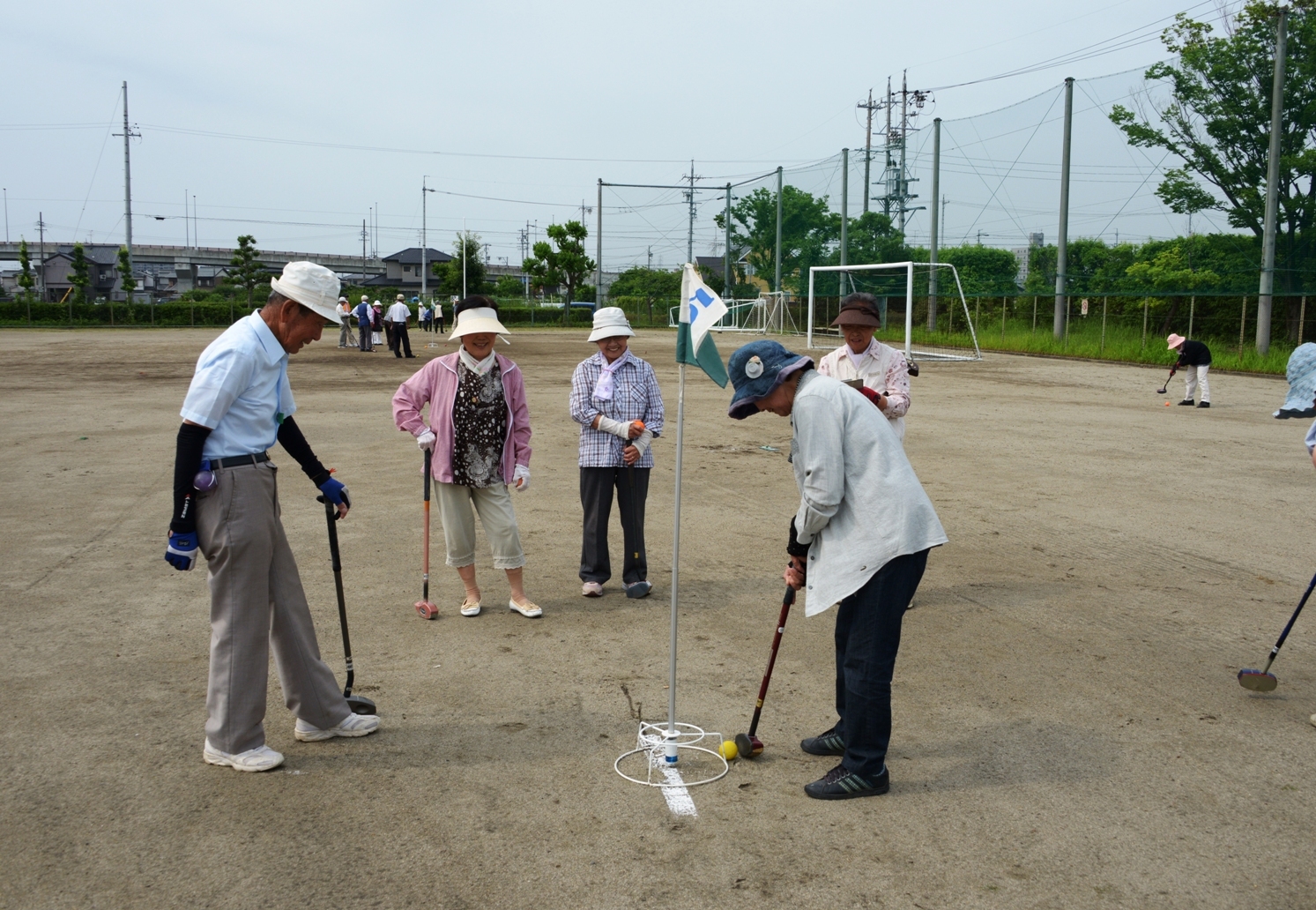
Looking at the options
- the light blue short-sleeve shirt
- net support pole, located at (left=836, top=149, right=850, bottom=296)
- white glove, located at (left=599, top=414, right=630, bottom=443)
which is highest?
net support pole, located at (left=836, top=149, right=850, bottom=296)

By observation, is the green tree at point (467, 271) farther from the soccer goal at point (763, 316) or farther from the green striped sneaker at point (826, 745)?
the green striped sneaker at point (826, 745)

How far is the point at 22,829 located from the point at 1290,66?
33.2 m

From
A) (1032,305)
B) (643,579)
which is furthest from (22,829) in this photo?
(1032,305)

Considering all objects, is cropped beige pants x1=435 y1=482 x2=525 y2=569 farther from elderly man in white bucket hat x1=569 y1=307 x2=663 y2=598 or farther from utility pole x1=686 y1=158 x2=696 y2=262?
utility pole x1=686 y1=158 x2=696 y2=262

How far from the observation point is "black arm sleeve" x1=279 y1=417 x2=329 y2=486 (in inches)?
182

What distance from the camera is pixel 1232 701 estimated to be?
5219 millimetres

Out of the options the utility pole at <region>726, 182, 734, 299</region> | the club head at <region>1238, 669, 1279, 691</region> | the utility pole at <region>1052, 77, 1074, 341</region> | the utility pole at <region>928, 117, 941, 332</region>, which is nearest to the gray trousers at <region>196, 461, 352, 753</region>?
the club head at <region>1238, 669, 1279, 691</region>

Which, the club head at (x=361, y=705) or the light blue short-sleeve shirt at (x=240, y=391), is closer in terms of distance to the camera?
the light blue short-sleeve shirt at (x=240, y=391)

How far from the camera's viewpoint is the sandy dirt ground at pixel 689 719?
11.8 ft

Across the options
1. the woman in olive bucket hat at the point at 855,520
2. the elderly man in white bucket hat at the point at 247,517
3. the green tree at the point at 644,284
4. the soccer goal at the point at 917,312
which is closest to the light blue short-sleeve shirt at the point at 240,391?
the elderly man in white bucket hat at the point at 247,517

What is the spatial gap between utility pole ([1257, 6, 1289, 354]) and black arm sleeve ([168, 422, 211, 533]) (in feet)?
97.2

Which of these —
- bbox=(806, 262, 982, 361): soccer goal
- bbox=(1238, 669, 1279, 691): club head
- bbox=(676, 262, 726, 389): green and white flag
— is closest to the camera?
bbox=(676, 262, 726, 389): green and white flag

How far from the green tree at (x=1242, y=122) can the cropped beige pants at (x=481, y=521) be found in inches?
1102

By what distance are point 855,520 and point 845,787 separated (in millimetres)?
1043
